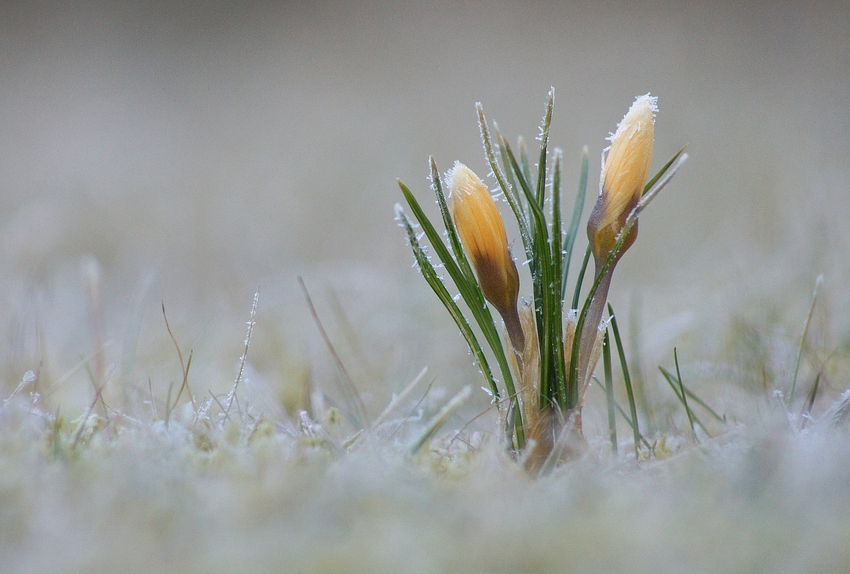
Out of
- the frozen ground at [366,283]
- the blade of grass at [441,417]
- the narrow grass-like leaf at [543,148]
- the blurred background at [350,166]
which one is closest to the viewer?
the frozen ground at [366,283]

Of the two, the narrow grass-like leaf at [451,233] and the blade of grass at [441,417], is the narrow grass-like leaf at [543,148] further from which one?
the blade of grass at [441,417]

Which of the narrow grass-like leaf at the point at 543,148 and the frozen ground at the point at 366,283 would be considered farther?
the narrow grass-like leaf at the point at 543,148

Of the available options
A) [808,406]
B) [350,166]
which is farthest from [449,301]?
[350,166]

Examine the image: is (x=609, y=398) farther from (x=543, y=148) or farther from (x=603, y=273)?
(x=543, y=148)

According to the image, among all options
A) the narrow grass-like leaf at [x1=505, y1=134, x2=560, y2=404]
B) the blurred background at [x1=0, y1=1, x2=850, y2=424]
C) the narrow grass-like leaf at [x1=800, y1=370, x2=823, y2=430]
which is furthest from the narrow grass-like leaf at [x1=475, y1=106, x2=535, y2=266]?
the blurred background at [x1=0, y1=1, x2=850, y2=424]

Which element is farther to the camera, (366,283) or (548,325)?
(366,283)

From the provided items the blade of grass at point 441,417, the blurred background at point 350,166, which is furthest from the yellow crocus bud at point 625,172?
the blurred background at point 350,166
